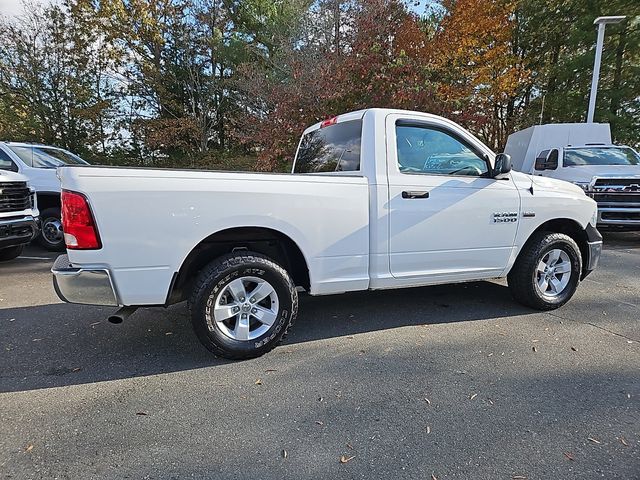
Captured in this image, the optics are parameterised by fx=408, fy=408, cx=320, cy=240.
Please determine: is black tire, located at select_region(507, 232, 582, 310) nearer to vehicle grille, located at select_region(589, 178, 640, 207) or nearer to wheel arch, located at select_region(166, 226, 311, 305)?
wheel arch, located at select_region(166, 226, 311, 305)

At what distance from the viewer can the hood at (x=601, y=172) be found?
8.41m

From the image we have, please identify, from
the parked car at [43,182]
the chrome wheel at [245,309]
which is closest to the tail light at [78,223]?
the chrome wheel at [245,309]

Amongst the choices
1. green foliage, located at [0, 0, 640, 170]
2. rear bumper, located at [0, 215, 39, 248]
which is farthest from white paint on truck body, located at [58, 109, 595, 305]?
green foliage, located at [0, 0, 640, 170]

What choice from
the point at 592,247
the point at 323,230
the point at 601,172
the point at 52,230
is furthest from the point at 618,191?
the point at 52,230

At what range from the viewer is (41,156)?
25.8 feet

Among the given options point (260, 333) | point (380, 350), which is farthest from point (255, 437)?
point (380, 350)

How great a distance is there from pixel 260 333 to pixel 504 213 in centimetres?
261

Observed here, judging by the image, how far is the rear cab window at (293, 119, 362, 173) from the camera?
3.79 meters

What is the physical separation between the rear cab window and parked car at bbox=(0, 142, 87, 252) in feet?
17.2

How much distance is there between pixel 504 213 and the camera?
401 centimetres

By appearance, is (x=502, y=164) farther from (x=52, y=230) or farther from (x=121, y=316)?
(x=52, y=230)

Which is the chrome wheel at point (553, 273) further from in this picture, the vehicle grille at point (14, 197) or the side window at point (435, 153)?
the vehicle grille at point (14, 197)

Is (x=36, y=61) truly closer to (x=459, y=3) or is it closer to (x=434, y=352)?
(x=459, y=3)

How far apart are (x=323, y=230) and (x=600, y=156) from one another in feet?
31.8
